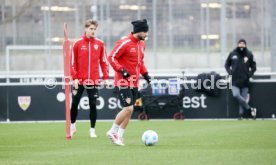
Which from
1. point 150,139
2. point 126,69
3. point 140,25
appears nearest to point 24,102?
point 126,69

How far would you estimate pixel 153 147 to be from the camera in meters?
13.9

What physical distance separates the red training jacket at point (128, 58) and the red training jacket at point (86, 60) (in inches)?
68.7

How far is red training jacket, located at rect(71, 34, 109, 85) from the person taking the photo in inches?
648

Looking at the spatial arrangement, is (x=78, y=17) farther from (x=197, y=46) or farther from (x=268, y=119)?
(x=268, y=119)

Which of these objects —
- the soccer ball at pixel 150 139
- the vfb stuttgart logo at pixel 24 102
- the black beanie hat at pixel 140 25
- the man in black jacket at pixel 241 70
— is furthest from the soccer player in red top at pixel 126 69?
the vfb stuttgart logo at pixel 24 102

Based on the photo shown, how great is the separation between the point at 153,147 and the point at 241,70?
8.97 meters

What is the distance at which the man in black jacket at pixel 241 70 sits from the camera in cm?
2236

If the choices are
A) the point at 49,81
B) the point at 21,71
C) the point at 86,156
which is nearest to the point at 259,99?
the point at 49,81

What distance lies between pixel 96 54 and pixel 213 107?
275 inches

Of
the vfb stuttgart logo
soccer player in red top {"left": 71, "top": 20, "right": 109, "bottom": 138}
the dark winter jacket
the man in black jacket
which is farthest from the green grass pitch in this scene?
the vfb stuttgart logo

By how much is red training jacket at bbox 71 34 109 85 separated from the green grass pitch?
44.6 inches

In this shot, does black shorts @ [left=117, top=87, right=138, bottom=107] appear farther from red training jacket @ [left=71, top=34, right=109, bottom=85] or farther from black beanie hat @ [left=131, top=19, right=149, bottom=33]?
red training jacket @ [left=71, top=34, right=109, bottom=85]

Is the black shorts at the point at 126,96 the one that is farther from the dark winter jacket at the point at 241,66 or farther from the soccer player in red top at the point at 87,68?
the dark winter jacket at the point at 241,66

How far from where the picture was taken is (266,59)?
25.6 meters
